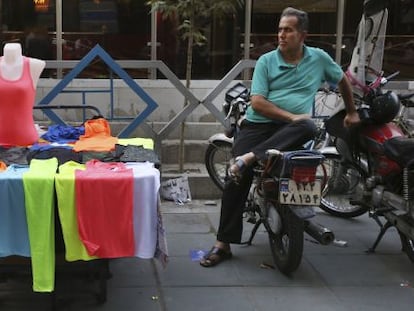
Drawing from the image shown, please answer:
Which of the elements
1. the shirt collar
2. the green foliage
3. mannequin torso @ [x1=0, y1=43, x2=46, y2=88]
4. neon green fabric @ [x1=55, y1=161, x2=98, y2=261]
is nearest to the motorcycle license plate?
the shirt collar

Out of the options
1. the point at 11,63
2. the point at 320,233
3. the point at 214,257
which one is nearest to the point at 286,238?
the point at 320,233

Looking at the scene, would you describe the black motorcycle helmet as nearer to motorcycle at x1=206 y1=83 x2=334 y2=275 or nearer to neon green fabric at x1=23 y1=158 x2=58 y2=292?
motorcycle at x1=206 y1=83 x2=334 y2=275

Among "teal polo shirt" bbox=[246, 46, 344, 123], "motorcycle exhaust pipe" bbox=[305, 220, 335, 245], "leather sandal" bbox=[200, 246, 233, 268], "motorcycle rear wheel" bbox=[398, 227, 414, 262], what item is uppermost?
"teal polo shirt" bbox=[246, 46, 344, 123]

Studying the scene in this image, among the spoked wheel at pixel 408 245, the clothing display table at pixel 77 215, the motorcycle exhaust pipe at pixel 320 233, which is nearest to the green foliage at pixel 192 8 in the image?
the motorcycle exhaust pipe at pixel 320 233

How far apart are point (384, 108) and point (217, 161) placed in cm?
211

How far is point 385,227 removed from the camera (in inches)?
186

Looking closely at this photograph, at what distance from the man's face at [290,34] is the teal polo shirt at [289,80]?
0.12 m

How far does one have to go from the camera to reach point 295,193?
3.93m

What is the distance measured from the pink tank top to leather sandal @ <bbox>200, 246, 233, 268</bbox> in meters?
1.49

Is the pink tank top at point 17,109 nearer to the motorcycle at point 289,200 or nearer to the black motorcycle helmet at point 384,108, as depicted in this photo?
the motorcycle at point 289,200

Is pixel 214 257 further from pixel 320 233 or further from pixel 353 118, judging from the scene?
A: pixel 353 118

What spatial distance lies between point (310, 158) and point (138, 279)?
4.58 feet

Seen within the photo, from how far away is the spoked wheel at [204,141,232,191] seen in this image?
5.99m

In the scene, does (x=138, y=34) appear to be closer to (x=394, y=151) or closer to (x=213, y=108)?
(x=213, y=108)
